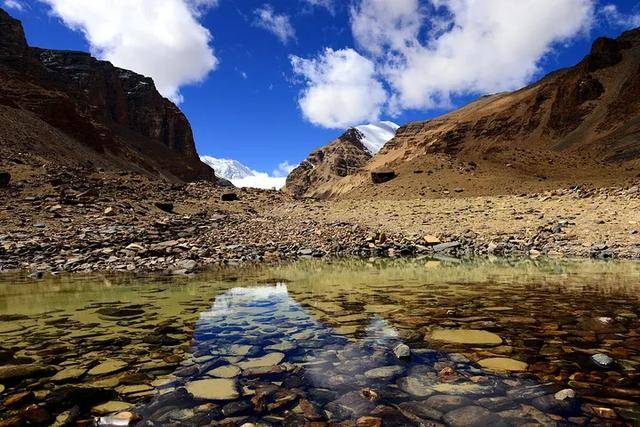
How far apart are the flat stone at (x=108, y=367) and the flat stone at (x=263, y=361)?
Answer: 4.26 ft

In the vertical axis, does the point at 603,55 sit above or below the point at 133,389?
above

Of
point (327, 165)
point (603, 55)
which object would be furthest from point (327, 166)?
point (603, 55)

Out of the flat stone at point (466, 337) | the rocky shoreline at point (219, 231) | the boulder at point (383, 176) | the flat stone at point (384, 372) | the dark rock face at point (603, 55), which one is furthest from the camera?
the dark rock face at point (603, 55)

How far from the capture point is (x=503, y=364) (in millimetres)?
4379

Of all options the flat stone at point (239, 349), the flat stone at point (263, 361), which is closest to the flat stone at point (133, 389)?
the flat stone at point (263, 361)

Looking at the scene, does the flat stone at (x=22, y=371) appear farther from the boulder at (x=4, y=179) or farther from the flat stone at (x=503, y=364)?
the boulder at (x=4, y=179)

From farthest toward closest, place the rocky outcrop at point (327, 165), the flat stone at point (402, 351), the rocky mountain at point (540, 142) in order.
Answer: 1. the rocky outcrop at point (327, 165)
2. the rocky mountain at point (540, 142)
3. the flat stone at point (402, 351)

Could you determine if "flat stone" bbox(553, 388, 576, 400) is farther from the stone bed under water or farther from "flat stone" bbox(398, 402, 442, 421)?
"flat stone" bbox(398, 402, 442, 421)

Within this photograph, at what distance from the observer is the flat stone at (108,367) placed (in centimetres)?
436

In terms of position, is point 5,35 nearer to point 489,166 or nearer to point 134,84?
point 134,84

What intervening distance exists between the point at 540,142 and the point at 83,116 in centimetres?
8201

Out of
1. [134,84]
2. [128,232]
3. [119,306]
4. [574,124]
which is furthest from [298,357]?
[134,84]

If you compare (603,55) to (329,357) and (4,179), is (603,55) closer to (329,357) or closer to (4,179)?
(4,179)

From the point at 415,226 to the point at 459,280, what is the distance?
1220 cm
